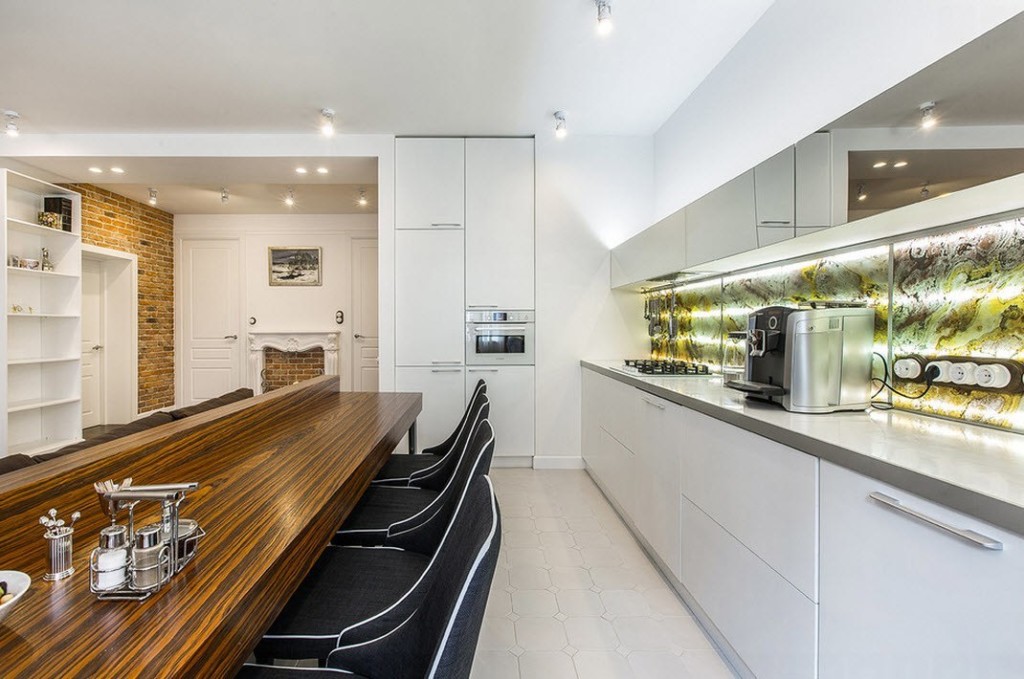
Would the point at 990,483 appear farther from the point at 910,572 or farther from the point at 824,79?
the point at 824,79

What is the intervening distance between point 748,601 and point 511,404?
2512mm

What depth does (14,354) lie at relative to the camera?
4.00 meters

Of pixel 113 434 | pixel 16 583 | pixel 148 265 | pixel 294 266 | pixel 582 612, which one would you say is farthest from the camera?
pixel 294 266

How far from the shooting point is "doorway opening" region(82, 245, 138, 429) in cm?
543

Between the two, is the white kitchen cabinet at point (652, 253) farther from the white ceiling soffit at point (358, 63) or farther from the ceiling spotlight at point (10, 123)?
the ceiling spotlight at point (10, 123)

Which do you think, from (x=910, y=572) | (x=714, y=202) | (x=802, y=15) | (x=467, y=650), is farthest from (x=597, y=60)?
(x=467, y=650)

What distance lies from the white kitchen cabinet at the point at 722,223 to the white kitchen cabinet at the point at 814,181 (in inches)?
10.1

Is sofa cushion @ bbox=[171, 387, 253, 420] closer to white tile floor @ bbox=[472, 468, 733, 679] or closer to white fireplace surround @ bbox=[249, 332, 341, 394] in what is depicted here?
white tile floor @ bbox=[472, 468, 733, 679]

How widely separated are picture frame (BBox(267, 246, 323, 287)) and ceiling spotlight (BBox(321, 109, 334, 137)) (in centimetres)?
318

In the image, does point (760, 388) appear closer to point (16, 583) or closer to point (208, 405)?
point (16, 583)

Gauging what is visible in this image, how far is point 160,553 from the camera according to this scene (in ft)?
2.43

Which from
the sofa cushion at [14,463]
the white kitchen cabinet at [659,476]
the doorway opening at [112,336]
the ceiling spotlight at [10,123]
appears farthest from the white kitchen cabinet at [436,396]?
the doorway opening at [112,336]

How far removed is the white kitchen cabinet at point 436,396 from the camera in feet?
12.3

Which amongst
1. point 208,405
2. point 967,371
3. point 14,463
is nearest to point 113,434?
point 14,463
